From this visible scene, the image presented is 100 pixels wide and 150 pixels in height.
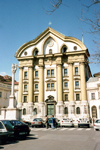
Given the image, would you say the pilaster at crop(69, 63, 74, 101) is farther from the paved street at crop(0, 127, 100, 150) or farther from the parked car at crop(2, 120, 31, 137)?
the parked car at crop(2, 120, 31, 137)

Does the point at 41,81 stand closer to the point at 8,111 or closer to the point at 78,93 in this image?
the point at 78,93

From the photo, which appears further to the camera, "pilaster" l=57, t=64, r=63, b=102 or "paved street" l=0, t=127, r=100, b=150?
"pilaster" l=57, t=64, r=63, b=102

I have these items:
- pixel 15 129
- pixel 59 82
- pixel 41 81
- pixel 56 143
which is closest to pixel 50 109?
pixel 59 82

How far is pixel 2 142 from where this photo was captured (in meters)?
11.9

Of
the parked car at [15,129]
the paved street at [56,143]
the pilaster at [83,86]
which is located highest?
the pilaster at [83,86]

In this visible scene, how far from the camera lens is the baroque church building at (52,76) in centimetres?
4359

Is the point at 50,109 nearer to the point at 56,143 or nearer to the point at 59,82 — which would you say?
the point at 59,82

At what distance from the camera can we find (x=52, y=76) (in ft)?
152

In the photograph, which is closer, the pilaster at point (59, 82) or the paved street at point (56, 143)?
the paved street at point (56, 143)

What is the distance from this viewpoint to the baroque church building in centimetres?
4359

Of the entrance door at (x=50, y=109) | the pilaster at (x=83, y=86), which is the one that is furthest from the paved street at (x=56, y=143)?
the entrance door at (x=50, y=109)

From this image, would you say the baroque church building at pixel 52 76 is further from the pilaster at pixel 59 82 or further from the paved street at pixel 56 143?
the paved street at pixel 56 143

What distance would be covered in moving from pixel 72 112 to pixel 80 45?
16993 millimetres

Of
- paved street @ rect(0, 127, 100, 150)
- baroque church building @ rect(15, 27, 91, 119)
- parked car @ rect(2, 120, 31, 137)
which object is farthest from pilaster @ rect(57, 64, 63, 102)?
parked car @ rect(2, 120, 31, 137)
